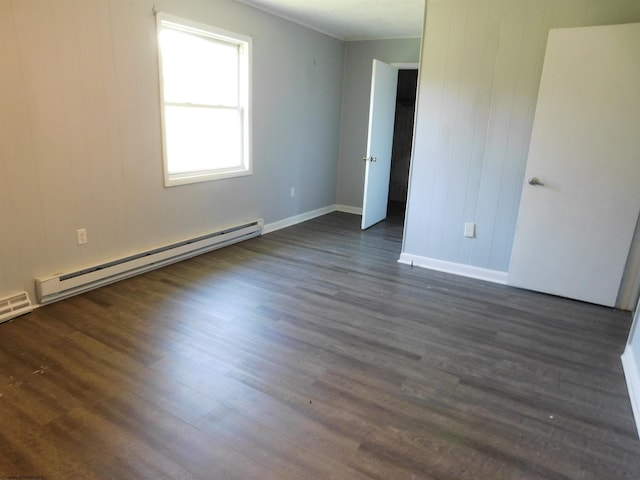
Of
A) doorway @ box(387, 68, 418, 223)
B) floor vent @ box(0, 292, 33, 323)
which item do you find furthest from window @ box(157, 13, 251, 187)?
doorway @ box(387, 68, 418, 223)

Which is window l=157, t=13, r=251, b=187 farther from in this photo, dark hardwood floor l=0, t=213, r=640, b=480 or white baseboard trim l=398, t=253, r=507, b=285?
white baseboard trim l=398, t=253, r=507, b=285

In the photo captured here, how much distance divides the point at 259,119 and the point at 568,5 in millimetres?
2917

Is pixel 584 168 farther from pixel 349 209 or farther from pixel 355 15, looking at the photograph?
pixel 349 209

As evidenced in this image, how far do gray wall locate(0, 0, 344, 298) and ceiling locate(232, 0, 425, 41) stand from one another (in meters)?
0.27

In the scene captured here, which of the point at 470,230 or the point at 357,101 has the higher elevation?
the point at 357,101

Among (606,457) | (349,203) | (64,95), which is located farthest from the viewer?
(349,203)

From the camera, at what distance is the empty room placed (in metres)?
1.80

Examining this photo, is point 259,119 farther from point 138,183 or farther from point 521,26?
point 521,26

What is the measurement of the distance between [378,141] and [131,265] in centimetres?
317

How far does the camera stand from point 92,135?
9.87ft

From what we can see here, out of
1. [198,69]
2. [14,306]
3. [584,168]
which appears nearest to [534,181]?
[584,168]

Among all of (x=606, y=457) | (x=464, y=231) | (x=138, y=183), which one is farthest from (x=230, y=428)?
(x=464, y=231)

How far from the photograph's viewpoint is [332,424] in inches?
73.6

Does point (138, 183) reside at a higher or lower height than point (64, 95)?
lower
